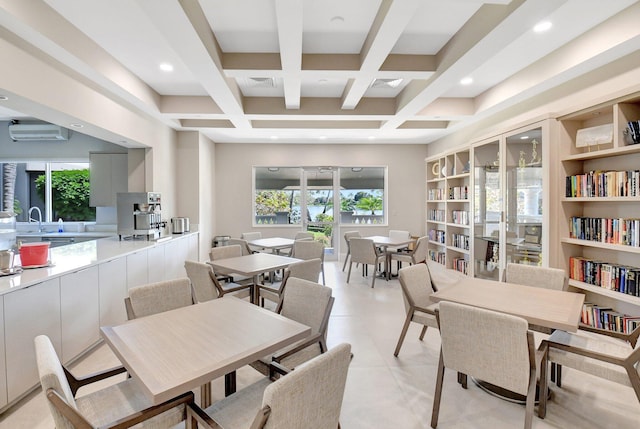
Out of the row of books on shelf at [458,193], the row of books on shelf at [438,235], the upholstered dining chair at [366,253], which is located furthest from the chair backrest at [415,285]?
the row of books on shelf at [438,235]

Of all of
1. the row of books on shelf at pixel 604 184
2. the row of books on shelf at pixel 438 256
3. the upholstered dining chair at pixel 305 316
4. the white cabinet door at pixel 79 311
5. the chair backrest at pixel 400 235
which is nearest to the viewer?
the upholstered dining chair at pixel 305 316

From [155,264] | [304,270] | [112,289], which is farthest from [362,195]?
[112,289]

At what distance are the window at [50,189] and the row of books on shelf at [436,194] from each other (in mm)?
6832

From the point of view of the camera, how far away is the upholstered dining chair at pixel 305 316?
1812 mm

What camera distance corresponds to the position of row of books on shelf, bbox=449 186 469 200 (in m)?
5.48

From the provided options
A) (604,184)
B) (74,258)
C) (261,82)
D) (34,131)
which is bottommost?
(74,258)

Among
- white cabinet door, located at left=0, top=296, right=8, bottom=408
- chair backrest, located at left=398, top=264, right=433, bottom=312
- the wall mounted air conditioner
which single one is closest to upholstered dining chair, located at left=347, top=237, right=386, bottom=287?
chair backrest, located at left=398, top=264, right=433, bottom=312

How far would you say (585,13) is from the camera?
2602mm

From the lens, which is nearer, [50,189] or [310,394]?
[310,394]

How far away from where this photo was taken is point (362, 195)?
7.53 m

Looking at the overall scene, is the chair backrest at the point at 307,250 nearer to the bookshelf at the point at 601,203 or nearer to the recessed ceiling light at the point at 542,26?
the bookshelf at the point at 601,203

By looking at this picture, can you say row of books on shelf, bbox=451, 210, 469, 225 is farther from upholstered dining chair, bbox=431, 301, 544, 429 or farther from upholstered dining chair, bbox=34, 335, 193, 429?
upholstered dining chair, bbox=34, 335, 193, 429

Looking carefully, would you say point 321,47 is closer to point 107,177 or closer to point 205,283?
point 205,283

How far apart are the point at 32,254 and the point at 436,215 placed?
6473mm
